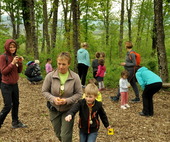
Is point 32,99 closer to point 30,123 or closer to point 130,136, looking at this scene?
point 30,123

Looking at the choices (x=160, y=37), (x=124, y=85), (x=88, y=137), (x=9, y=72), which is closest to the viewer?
(x=88, y=137)

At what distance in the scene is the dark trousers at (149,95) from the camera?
573 centimetres

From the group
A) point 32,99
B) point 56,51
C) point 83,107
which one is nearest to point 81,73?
point 32,99

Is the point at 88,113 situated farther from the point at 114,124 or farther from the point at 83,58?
the point at 83,58

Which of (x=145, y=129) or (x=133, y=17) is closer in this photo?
(x=145, y=129)

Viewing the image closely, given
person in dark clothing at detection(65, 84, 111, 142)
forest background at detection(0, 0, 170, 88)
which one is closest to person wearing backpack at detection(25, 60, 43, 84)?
forest background at detection(0, 0, 170, 88)

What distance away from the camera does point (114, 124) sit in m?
5.53

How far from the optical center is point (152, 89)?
577 cm

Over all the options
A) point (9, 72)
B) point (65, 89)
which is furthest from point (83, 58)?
point (65, 89)

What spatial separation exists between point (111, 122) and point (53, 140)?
177 centimetres

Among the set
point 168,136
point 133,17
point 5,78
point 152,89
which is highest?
point 133,17

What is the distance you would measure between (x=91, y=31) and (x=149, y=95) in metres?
20.3

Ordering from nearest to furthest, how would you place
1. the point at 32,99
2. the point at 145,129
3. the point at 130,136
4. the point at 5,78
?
the point at 5,78 → the point at 130,136 → the point at 145,129 → the point at 32,99

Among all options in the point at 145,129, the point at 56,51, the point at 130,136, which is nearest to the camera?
the point at 130,136
